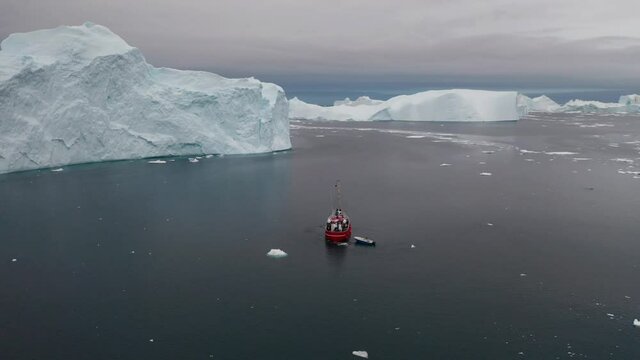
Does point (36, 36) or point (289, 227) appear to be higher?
point (36, 36)

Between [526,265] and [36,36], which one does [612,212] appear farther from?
[36,36]

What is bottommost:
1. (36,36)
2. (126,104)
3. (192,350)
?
(192,350)

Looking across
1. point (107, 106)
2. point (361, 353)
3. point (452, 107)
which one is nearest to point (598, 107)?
point (452, 107)

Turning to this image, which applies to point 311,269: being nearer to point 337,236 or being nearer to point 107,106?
point 337,236

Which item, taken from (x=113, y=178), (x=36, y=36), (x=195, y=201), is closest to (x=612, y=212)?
(x=195, y=201)

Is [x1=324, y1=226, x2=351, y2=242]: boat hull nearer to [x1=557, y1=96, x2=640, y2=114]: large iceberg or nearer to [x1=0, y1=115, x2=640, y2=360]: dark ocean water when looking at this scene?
[x1=0, y1=115, x2=640, y2=360]: dark ocean water

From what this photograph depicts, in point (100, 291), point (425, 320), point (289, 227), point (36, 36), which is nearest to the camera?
point (425, 320)
